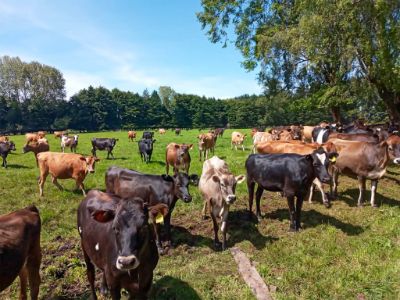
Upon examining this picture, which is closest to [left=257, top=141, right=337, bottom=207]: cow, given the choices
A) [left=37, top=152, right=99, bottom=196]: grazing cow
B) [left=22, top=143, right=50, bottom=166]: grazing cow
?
[left=37, top=152, right=99, bottom=196]: grazing cow

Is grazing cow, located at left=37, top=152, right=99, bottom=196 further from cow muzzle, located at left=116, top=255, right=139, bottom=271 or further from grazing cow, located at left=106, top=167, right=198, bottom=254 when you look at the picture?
cow muzzle, located at left=116, top=255, right=139, bottom=271

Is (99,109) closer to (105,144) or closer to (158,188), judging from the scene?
(105,144)

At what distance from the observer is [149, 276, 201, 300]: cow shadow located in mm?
5455

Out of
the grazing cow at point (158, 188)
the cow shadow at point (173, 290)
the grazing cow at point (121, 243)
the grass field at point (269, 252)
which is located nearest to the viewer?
the grazing cow at point (121, 243)

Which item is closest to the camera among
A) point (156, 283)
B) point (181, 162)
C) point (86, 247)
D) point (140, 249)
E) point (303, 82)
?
point (140, 249)

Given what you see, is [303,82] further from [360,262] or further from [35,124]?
[35,124]

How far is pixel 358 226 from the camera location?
862cm

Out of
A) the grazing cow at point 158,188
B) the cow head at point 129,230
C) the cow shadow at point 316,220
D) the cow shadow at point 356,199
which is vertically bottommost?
the cow shadow at point 316,220

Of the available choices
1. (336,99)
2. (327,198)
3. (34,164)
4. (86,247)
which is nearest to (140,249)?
(86,247)

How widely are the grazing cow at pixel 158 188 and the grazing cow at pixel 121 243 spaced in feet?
7.64

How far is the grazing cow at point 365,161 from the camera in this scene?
10.6m

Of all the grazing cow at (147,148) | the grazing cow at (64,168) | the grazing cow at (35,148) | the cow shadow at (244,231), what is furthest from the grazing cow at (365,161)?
the grazing cow at (35,148)

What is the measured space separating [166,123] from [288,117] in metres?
32.8

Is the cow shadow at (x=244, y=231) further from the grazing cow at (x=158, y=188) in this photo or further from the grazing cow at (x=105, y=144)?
the grazing cow at (x=105, y=144)
